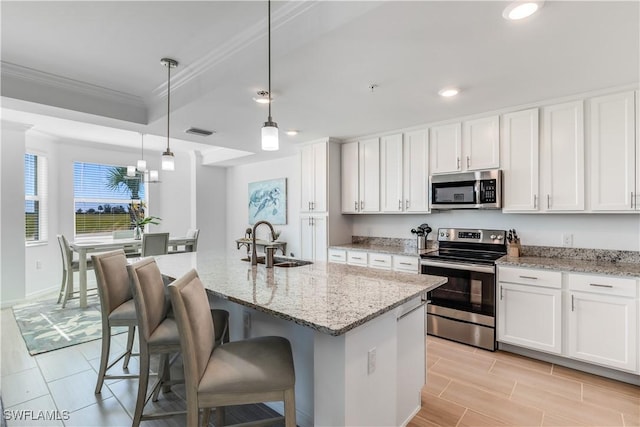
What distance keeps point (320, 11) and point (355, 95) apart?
1015 mm

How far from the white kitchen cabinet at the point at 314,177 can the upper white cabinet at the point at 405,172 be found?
80 centimetres

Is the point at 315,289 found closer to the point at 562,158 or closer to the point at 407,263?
the point at 407,263

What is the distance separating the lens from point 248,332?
7.14ft

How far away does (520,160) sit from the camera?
303 centimetres

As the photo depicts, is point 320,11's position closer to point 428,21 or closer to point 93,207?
point 428,21

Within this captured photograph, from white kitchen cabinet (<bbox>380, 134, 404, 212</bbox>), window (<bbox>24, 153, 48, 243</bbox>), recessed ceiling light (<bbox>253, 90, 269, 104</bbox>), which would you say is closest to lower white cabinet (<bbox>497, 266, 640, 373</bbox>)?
white kitchen cabinet (<bbox>380, 134, 404, 212</bbox>)

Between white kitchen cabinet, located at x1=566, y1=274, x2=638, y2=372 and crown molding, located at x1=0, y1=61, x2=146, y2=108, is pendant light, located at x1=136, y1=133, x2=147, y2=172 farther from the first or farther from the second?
white kitchen cabinet, located at x1=566, y1=274, x2=638, y2=372

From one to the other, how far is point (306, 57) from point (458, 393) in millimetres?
2618

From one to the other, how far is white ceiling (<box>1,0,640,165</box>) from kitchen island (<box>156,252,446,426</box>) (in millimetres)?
1467

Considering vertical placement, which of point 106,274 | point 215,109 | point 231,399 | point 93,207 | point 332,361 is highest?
point 215,109

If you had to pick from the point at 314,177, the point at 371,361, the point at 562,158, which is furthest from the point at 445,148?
the point at 371,361

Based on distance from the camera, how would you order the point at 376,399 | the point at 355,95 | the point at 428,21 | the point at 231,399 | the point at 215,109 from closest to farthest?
1. the point at 231,399
2. the point at 376,399
3. the point at 428,21
4. the point at 355,95
5. the point at 215,109

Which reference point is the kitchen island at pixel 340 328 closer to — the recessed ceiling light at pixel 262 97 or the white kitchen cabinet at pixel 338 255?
the recessed ceiling light at pixel 262 97

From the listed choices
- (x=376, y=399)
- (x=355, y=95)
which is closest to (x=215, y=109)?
(x=355, y=95)
